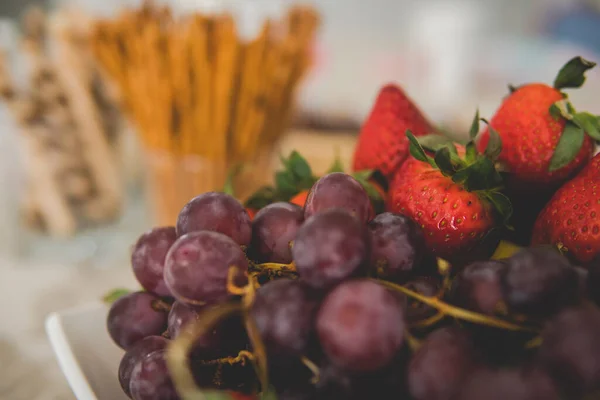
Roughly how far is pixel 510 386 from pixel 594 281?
0.08 meters

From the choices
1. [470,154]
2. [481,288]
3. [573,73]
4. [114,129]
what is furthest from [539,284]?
[114,129]

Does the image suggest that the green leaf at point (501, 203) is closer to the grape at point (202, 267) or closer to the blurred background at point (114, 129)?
the grape at point (202, 267)

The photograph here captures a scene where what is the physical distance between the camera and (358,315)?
23cm

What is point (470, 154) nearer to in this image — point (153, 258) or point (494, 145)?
point (494, 145)

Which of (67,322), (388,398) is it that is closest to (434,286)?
(388,398)

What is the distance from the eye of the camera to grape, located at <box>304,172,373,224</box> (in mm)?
293

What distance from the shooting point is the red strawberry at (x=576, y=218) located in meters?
0.32

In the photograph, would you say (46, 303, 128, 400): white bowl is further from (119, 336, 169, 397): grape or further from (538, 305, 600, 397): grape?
(538, 305, 600, 397): grape

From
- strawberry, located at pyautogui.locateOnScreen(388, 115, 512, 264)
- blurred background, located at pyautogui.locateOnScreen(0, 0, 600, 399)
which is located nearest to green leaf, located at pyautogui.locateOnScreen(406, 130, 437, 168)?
strawberry, located at pyautogui.locateOnScreen(388, 115, 512, 264)

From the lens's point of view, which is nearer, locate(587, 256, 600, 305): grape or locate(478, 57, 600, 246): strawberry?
locate(587, 256, 600, 305): grape

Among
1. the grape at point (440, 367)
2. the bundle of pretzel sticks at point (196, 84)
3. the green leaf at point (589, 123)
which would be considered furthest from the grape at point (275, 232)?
the bundle of pretzel sticks at point (196, 84)

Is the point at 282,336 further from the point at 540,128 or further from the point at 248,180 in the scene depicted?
the point at 248,180

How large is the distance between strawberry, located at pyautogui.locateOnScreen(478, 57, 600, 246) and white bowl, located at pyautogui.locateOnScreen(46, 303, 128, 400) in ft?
1.04

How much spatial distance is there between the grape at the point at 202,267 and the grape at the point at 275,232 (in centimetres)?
4
